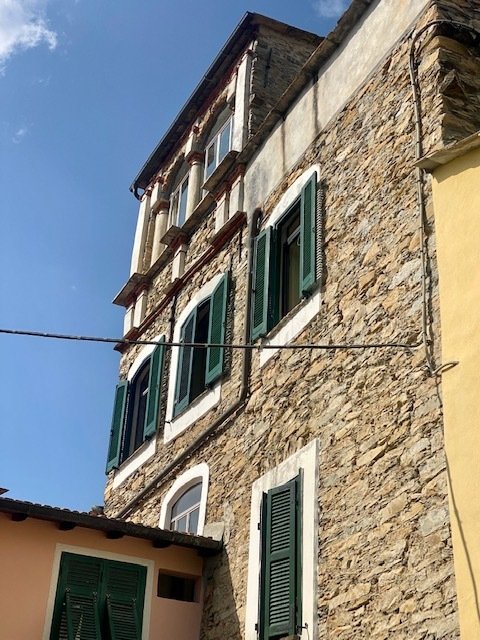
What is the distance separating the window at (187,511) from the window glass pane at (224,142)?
5123 mm

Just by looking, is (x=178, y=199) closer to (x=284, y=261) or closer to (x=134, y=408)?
(x=134, y=408)

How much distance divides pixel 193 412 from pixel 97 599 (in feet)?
9.50

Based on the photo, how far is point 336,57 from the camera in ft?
34.3

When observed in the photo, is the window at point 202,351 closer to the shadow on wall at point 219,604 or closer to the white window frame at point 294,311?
the white window frame at point 294,311

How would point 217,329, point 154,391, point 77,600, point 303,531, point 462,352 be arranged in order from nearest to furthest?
point 462,352 < point 303,531 < point 77,600 < point 217,329 < point 154,391

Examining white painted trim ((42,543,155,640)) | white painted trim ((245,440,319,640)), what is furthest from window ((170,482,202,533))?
white painted trim ((245,440,319,640))

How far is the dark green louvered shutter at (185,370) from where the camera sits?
38.3 feet

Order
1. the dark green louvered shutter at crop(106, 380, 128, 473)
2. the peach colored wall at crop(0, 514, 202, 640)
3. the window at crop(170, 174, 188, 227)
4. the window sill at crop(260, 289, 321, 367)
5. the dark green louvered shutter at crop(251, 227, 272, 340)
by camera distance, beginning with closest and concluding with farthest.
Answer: the peach colored wall at crop(0, 514, 202, 640) → the window sill at crop(260, 289, 321, 367) → the dark green louvered shutter at crop(251, 227, 272, 340) → the dark green louvered shutter at crop(106, 380, 128, 473) → the window at crop(170, 174, 188, 227)

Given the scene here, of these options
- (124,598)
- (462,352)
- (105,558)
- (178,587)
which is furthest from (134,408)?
(462,352)

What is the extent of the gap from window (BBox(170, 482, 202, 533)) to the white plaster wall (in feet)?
11.8

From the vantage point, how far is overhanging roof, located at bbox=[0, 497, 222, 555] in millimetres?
8891

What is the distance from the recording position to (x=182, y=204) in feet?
48.3

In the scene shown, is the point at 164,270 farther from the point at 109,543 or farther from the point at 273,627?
the point at 273,627

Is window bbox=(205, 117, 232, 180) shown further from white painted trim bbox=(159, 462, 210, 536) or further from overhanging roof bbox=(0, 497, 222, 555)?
overhanging roof bbox=(0, 497, 222, 555)
